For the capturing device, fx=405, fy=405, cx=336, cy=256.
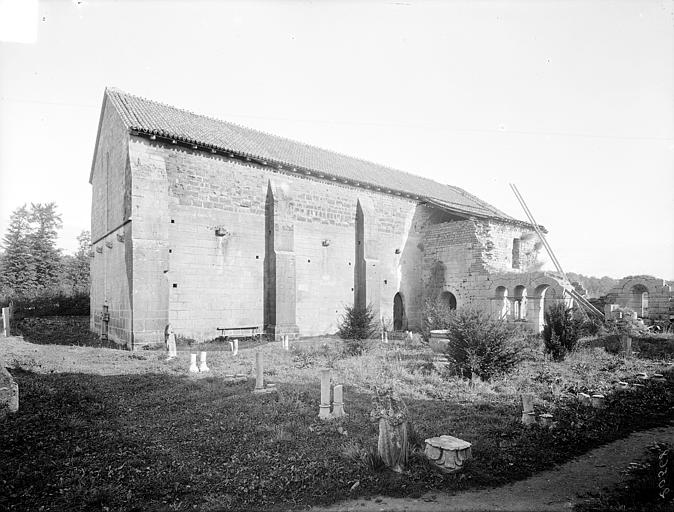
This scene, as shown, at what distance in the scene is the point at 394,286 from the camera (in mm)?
22797

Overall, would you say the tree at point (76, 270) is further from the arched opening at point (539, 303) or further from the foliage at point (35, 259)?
the arched opening at point (539, 303)

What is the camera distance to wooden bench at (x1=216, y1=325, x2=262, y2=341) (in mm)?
16109

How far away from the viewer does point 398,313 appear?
23688 millimetres

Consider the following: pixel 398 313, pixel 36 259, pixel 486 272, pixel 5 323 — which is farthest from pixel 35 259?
pixel 486 272

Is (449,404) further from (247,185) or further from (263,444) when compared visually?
(247,185)

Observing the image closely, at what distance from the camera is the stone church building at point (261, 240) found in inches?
581

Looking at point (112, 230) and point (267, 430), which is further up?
point (112, 230)

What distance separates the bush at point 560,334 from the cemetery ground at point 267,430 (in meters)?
0.87

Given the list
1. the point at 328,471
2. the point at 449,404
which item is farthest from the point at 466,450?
the point at 449,404

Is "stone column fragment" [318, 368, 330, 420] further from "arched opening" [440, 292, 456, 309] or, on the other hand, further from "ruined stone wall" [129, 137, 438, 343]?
"arched opening" [440, 292, 456, 309]

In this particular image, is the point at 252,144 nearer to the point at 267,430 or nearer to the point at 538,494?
the point at 267,430

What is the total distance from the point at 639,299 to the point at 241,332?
2024 centimetres

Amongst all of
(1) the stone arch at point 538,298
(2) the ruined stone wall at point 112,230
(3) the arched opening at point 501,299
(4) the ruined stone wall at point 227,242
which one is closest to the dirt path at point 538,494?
(4) the ruined stone wall at point 227,242

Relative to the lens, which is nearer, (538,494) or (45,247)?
(538,494)
